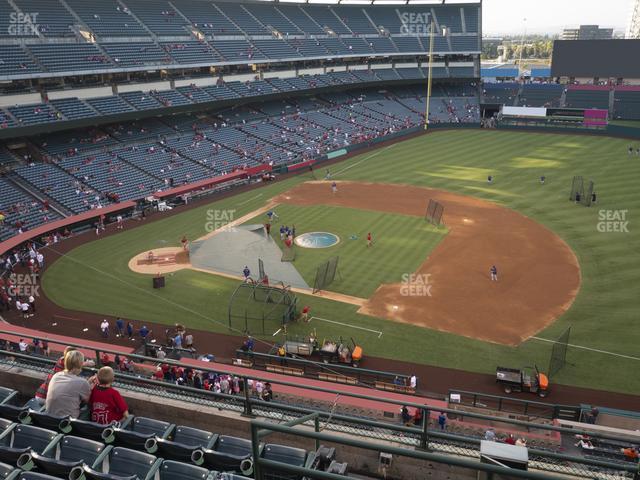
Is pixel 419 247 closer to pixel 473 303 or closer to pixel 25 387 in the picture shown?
pixel 473 303

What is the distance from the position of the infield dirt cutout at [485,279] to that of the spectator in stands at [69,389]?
21.1 m

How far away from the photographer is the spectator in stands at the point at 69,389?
812 centimetres

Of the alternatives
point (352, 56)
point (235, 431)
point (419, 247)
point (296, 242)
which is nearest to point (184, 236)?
point (296, 242)

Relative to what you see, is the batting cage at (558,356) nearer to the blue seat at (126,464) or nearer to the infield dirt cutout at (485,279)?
the infield dirt cutout at (485,279)

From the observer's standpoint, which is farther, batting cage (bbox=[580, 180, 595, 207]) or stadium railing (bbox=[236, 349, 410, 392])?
batting cage (bbox=[580, 180, 595, 207])

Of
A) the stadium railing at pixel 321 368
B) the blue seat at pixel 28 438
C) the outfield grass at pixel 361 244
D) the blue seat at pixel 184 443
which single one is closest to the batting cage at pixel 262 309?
the stadium railing at pixel 321 368

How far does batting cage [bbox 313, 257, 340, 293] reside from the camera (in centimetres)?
3031

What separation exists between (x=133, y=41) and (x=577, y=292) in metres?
58.2

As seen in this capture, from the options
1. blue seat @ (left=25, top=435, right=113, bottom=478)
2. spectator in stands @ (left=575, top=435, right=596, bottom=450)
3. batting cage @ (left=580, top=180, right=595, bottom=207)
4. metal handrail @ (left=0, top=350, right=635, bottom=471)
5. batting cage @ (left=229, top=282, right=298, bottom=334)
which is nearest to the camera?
metal handrail @ (left=0, top=350, right=635, bottom=471)

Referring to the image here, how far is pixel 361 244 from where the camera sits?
37.8 meters

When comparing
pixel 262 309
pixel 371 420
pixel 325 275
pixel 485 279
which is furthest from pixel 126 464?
pixel 485 279

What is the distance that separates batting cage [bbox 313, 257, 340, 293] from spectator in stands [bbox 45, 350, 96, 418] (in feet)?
71.3

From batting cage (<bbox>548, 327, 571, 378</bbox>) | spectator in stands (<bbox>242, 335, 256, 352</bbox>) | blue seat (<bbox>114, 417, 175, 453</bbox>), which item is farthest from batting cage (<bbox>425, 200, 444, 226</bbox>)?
blue seat (<bbox>114, 417, 175, 453</bbox>)

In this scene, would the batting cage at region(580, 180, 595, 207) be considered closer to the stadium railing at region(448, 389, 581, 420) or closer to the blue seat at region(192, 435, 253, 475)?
the stadium railing at region(448, 389, 581, 420)
